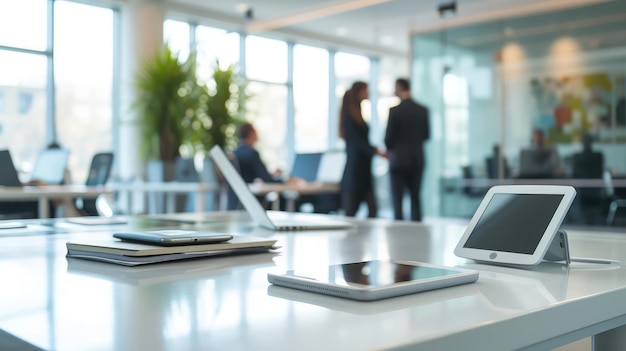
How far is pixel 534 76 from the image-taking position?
23.2ft

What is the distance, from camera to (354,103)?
17.5 feet

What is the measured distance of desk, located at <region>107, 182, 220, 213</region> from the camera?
572 cm

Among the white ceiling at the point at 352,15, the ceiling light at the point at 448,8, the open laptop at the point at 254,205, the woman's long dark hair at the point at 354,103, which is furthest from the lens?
the white ceiling at the point at 352,15

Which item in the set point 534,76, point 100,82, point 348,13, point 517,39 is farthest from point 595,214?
point 100,82

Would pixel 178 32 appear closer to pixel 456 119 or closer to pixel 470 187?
pixel 456 119

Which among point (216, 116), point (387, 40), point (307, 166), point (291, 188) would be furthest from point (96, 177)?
point (387, 40)

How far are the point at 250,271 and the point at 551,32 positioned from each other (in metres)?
6.75

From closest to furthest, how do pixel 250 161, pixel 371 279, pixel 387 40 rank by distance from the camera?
1. pixel 371 279
2. pixel 250 161
3. pixel 387 40

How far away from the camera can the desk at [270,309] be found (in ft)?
1.88

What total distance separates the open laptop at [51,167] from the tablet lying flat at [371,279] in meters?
5.01

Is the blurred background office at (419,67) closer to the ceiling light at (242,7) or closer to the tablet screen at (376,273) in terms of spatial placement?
the ceiling light at (242,7)

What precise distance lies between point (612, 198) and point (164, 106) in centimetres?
480

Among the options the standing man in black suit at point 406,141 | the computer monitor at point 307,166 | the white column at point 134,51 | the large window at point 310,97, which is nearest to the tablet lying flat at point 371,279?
the standing man in black suit at point 406,141

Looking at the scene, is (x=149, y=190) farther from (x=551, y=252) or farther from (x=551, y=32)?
(x=551, y=252)
